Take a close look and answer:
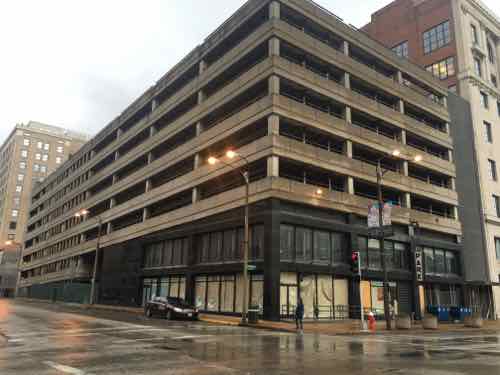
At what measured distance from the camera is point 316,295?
1212 inches

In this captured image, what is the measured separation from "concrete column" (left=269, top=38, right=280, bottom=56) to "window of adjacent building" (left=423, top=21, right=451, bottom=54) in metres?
28.9

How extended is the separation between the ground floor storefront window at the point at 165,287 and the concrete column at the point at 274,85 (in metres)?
18.4

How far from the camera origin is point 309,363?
10523 millimetres

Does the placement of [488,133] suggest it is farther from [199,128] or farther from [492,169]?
[199,128]

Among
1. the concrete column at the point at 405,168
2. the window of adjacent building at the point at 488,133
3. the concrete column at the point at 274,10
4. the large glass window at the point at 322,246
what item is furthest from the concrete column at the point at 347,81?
the window of adjacent building at the point at 488,133

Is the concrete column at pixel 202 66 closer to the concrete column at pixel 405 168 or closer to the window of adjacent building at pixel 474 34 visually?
the concrete column at pixel 405 168

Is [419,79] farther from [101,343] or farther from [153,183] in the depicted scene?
[101,343]

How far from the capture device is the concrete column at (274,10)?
33906mm

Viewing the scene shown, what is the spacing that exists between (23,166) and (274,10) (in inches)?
4269

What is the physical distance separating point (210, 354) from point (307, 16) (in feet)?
104

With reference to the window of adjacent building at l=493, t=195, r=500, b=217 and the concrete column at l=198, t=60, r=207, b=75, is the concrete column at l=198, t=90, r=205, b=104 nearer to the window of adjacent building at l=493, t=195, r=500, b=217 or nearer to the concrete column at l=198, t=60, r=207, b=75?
the concrete column at l=198, t=60, r=207, b=75

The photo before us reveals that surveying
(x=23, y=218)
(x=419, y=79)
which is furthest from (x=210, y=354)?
(x=23, y=218)

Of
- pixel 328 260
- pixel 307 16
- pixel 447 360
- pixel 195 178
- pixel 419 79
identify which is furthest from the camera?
pixel 419 79

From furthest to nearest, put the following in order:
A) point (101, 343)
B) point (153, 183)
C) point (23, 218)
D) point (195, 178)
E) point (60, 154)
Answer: point (60, 154)
point (23, 218)
point (153, 183)
point (195, 178)
point (101, 343)
